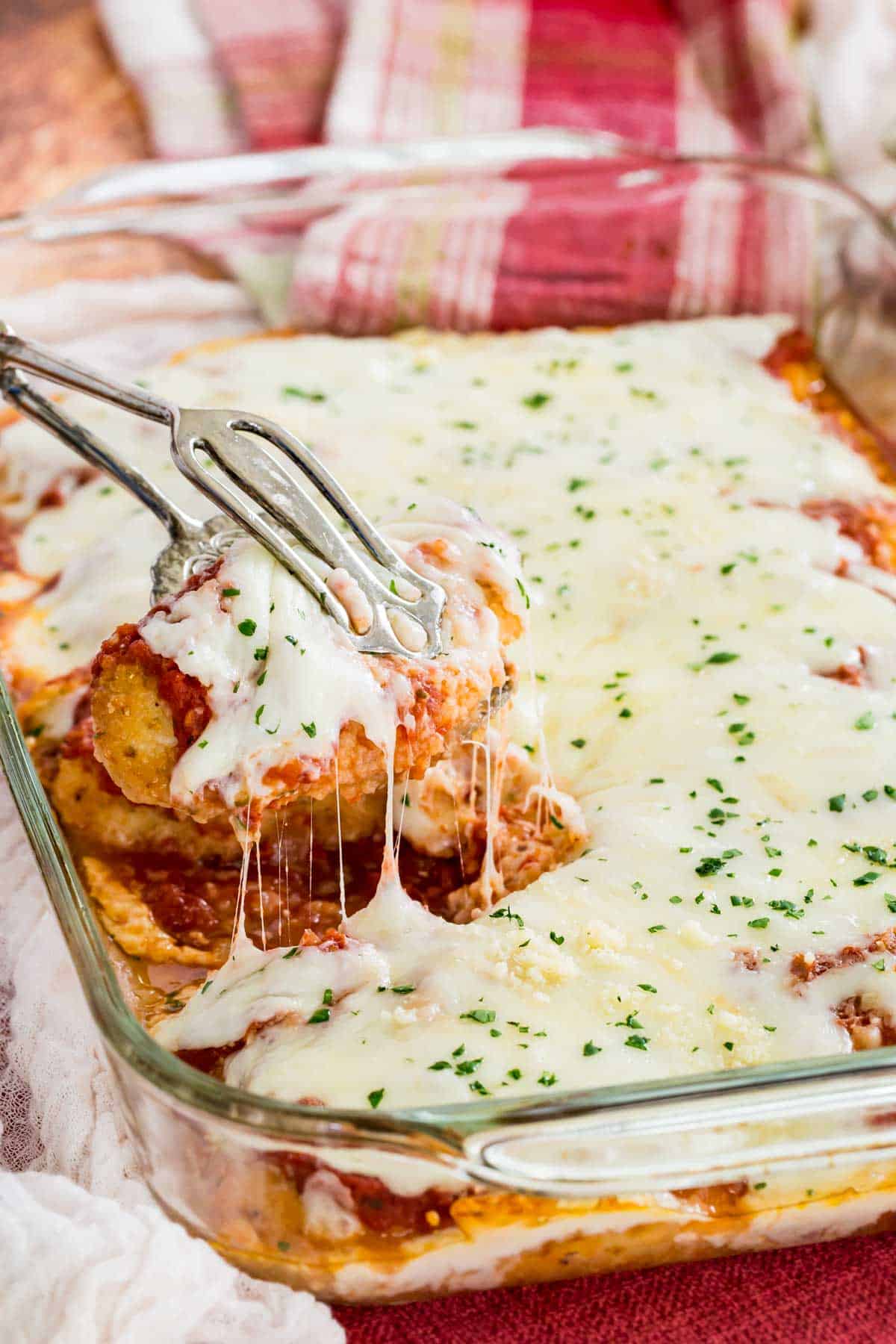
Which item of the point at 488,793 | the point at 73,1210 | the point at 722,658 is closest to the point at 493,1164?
the point at 73,1210

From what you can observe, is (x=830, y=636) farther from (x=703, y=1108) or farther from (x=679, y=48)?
(x=679, y=48)

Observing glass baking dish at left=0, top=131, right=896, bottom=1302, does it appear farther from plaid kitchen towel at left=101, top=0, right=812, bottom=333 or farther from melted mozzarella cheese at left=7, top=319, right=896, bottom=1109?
plaid kitchen towel at left=101, top=0, right=812, bottom=333

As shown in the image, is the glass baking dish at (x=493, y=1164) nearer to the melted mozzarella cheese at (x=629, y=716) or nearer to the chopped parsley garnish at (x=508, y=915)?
the melted mozzarella cheese at (x=629, y=716)

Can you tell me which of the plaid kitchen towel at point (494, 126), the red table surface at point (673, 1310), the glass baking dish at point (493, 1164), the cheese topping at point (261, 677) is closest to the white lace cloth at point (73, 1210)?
the glass baking dish at point (493, 1164)

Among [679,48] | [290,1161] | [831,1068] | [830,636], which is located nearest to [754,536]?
[830,636]

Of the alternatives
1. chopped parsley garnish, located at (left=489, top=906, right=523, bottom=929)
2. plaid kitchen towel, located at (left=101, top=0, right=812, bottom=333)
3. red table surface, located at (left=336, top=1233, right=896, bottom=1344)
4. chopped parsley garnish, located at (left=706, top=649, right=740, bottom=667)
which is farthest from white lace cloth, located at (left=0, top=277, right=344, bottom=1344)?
plaid kitchen towel, located at (left=101, top=0, right=812, bottom=333)

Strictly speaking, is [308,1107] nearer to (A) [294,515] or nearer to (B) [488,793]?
(B) [488,793]
